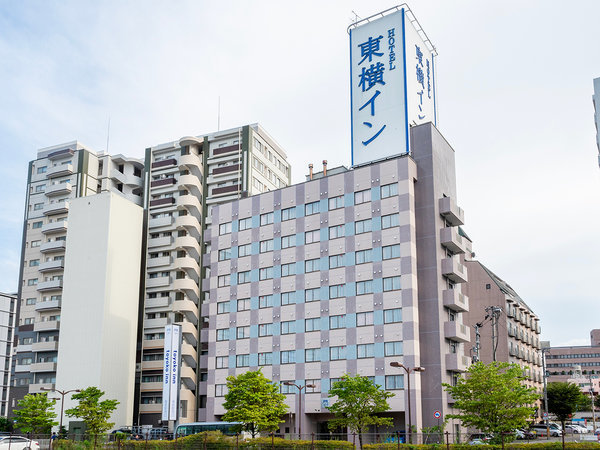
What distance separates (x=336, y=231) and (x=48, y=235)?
62.8 meters

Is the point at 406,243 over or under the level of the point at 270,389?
over

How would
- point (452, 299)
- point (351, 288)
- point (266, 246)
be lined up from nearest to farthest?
point (452, 299)
point (351, 288)
point (266, 246)

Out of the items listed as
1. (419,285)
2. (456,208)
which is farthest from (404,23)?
(419,285)

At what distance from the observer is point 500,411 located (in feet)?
175

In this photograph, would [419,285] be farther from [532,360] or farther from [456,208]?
[532,360]

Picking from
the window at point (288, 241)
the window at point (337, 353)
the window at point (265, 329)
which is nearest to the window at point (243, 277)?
the window at point (288, 241)

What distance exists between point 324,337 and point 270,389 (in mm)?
10527

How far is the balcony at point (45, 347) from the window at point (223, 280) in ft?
122

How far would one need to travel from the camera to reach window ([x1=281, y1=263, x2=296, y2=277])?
82.2m

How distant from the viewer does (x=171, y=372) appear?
8675 centimetres

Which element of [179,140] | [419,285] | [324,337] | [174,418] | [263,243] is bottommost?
[174,418]

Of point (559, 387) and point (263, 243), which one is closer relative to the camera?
point (263, 243)

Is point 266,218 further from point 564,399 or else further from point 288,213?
point 564,399

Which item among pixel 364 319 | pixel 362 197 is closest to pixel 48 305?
pixel 364 319
